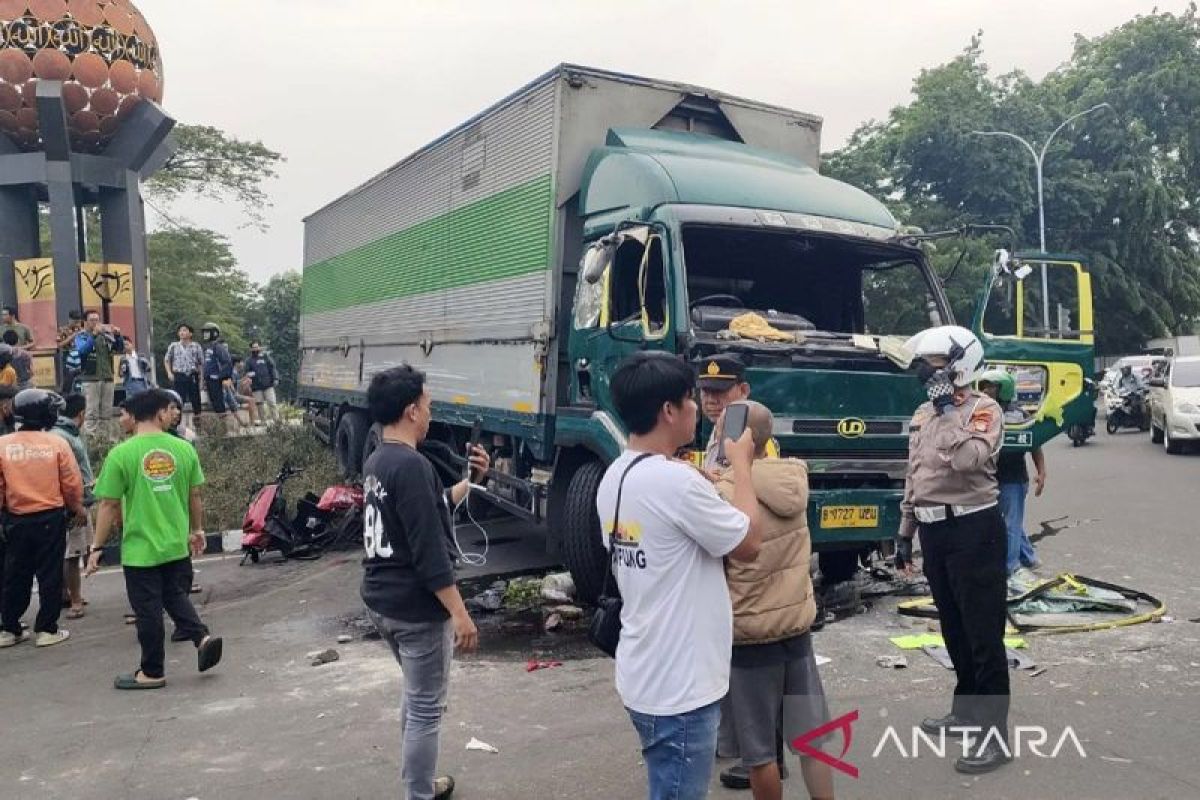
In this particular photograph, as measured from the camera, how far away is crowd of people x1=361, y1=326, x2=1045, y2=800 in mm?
2469

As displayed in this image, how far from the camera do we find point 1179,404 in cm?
1502

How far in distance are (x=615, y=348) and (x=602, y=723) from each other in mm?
2490

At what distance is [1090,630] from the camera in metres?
5.57

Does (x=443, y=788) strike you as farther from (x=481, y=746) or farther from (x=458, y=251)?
(x=458, y=251)

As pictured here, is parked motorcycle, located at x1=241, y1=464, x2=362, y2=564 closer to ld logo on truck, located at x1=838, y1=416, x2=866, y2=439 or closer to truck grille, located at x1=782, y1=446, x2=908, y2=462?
truck grille, located at x1=782, y1=446, x2=908, y2=462

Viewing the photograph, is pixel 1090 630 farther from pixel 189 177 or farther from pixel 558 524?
pixel 189 177

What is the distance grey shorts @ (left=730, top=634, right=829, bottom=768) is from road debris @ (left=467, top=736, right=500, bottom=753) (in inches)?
57.3

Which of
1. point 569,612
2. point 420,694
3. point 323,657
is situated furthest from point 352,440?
point 420,694

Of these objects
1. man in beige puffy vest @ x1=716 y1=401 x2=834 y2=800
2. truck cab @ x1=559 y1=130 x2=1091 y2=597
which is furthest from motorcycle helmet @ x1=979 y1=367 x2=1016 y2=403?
man in beige puffy vest @ x1=716 y1=401 x2=834 y2=800

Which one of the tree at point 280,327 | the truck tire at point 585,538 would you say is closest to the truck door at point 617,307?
the truck tire at point 585,538

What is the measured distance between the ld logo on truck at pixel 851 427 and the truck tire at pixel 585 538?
5.09 feet

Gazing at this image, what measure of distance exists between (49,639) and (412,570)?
418cm

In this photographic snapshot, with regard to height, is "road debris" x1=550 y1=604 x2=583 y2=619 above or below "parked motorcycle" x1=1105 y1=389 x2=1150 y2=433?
below

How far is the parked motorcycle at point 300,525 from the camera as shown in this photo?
8.91 meters
